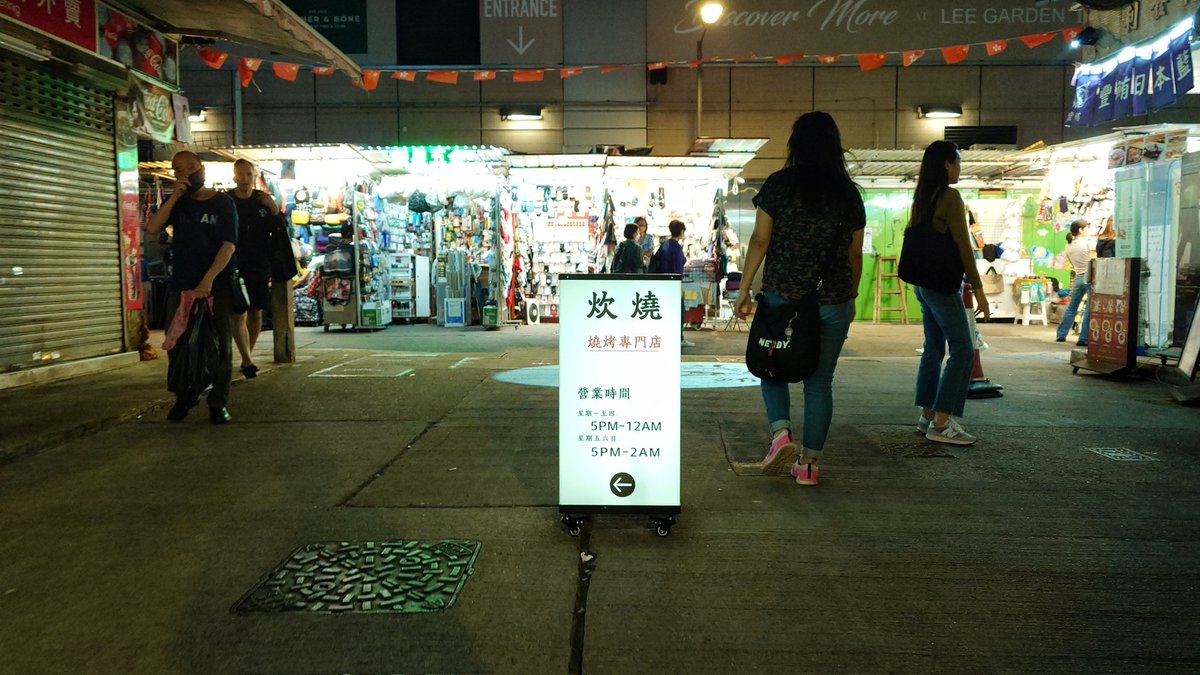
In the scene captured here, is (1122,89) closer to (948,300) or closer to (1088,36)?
(1088,36)

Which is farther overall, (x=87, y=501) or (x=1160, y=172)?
(x=1160, y=172)

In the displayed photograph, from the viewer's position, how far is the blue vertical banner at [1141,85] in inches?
391

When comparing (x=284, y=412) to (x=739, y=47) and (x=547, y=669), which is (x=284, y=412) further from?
(x=739, y=47)

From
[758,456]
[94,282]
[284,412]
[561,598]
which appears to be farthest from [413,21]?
[561,598]

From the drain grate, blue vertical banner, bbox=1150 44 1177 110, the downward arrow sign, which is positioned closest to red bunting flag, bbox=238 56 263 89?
the downward arrow sign

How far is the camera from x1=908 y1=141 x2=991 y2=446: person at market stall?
557 cm

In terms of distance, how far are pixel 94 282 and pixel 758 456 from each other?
8.00 meters

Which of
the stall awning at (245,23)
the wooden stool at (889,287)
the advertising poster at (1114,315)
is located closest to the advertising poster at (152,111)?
the stall awning at (245,23)

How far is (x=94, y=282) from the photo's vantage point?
31.0ft

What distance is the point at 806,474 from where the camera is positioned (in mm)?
4738

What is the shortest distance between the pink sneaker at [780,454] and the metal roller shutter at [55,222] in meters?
7.44

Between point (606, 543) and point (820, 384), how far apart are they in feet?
5.22

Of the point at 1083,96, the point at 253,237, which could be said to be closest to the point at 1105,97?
the point at 1083,96

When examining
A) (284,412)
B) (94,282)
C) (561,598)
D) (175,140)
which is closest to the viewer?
(561,598)
